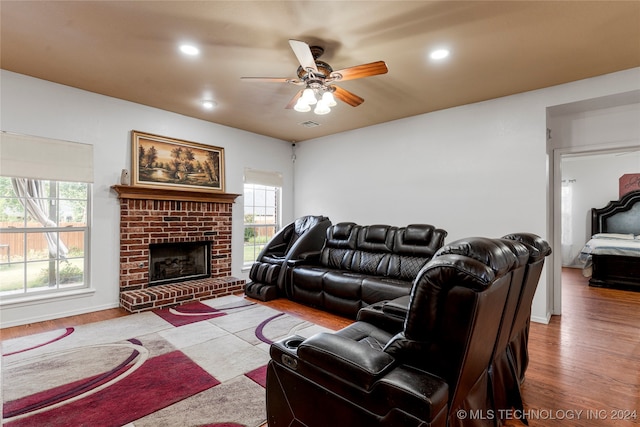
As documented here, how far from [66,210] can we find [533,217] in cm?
574

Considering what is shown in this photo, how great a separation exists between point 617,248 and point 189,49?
7.19m

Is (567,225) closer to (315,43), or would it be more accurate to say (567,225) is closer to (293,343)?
(315,43)

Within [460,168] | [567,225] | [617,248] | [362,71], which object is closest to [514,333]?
[362,71]

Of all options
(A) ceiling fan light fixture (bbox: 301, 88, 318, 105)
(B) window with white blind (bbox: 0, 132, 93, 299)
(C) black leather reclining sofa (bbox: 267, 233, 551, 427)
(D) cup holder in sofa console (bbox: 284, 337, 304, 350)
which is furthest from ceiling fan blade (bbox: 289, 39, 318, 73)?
(B) window with white blind (bbox: 0, 132, 93, 299)

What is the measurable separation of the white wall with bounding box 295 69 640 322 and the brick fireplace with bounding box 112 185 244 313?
207 cm

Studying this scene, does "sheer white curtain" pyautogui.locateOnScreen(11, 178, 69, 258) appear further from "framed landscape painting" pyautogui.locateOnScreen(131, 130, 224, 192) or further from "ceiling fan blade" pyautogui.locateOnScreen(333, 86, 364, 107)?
"ceiling fan blade" pyautogui.locateOnScreen(333, 86, 364, 107)

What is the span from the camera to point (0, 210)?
338 cm

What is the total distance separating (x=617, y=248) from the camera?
17.4ft

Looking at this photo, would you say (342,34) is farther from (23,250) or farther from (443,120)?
(23,250)

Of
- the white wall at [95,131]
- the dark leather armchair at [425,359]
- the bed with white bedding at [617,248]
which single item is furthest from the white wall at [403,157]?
the dark leather armchair at [425,359]

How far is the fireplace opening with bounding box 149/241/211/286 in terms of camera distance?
4461 millimetres

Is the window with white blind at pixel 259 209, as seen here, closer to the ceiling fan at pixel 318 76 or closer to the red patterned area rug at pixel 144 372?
the red patterned area rug at pixel 144 372

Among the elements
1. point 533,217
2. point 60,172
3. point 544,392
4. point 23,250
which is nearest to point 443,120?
point 533,217

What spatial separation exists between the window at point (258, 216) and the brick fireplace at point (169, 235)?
516mm
